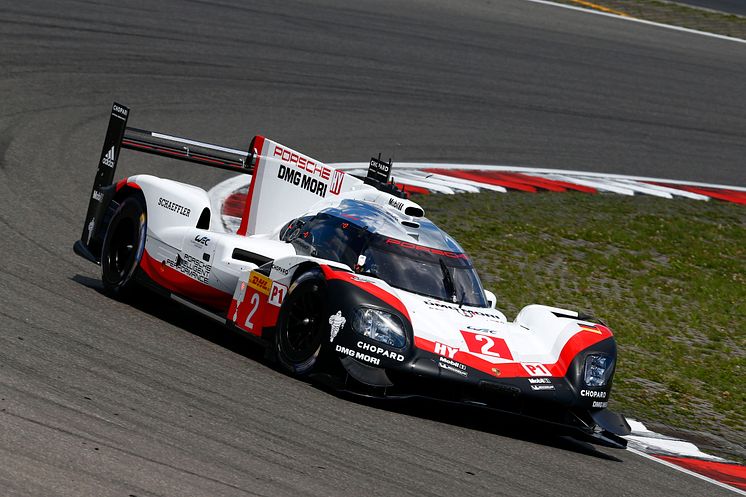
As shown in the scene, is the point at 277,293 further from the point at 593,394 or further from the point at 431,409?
the point at 593,394

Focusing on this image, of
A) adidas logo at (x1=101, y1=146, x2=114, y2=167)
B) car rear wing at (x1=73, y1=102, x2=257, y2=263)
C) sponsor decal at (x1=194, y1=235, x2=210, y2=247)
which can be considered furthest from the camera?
adidas logo at (x1=101, y1=146, x2=114, y2=167)

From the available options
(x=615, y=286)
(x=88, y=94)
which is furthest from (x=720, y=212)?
(x=88, y=94)

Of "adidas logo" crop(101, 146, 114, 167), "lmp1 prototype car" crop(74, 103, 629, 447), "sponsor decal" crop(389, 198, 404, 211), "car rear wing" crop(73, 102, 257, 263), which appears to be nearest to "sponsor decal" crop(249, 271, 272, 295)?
"lmp1 prototype car" crop(74, 103, 629, 447)

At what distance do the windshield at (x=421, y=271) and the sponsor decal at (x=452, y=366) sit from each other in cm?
82

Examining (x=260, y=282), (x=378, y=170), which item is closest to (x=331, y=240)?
(x=260, y=282)

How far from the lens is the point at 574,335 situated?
8203 mm

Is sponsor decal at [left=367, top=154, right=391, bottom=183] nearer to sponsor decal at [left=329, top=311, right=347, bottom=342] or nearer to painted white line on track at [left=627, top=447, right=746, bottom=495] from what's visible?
sponsor decal at [left=329, top=311, right=347, bottom=342]

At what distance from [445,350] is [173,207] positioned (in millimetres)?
2815

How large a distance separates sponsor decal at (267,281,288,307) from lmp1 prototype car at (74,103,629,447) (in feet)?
0.03

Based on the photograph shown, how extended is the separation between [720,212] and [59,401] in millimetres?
11628

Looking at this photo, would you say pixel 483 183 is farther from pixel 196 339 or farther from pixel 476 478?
pixel 476 478

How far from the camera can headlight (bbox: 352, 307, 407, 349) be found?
7.50 metres

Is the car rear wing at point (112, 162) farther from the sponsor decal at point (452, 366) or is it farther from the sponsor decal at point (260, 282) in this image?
the sponsor decal at point (452, 366)

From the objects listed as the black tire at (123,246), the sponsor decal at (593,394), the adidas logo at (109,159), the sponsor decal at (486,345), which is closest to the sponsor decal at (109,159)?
the adidas logo at (109,159)
